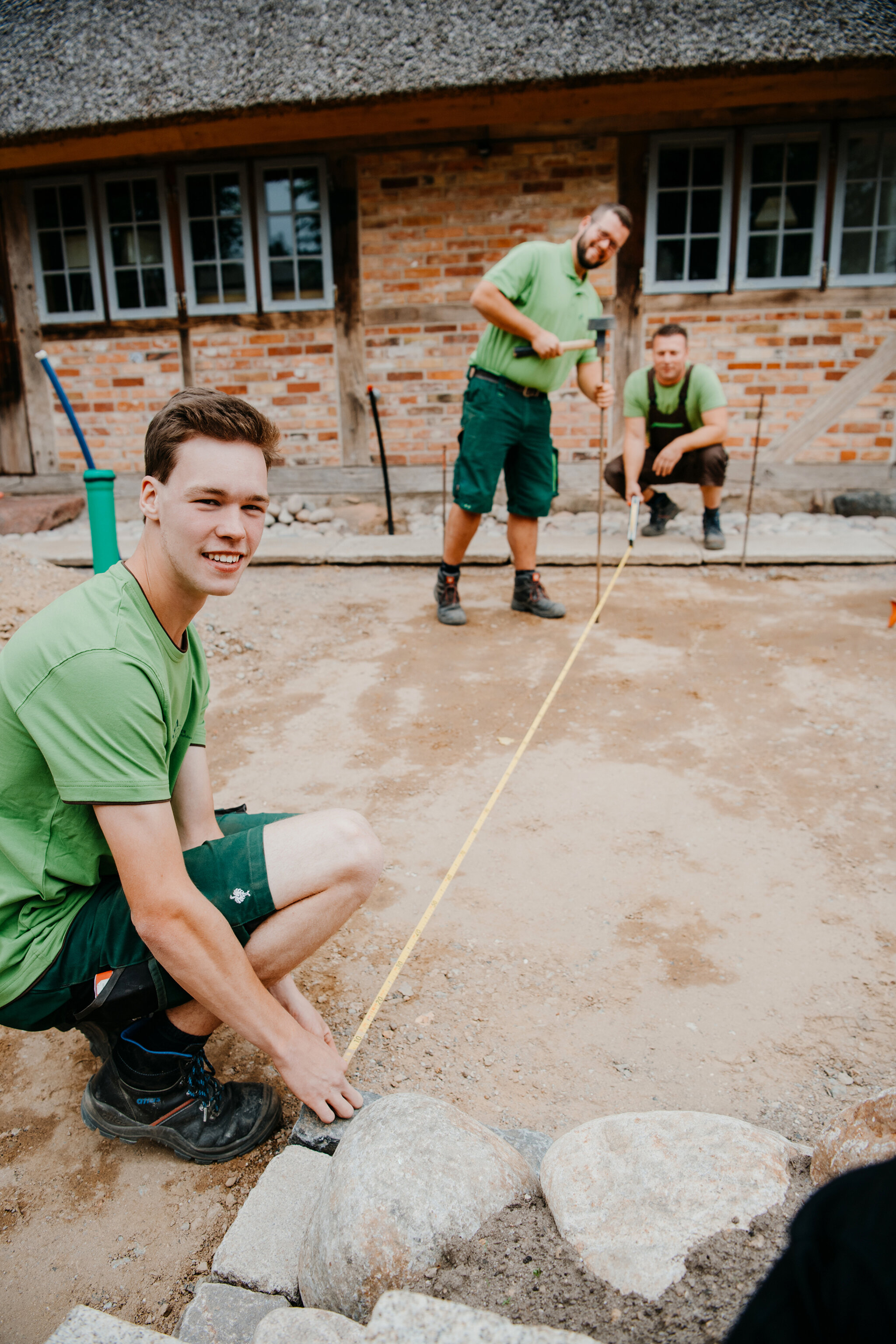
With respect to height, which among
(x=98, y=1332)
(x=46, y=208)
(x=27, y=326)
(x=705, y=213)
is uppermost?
(x=46, y=208)

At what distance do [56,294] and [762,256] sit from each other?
5988 millimetres

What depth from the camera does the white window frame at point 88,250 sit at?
776cm

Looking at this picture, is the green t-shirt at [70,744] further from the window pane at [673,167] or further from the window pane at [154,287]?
the window pane at [154,287]

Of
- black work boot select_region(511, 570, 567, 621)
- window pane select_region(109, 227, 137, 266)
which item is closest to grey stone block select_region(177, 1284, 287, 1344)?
black work boot select_region(511, 570, 567, 621)

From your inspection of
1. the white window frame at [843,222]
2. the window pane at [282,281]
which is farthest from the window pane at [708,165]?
the window pane at [282,281]

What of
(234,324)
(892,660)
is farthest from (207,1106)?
(234,324)

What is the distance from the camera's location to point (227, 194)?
7.64m

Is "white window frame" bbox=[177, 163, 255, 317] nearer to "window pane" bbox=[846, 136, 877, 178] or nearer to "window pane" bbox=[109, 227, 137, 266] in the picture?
"window pane" bbox=[109, 227, 137, 266]

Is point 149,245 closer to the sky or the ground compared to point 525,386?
closer to the sky

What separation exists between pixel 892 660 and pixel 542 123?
507 centimetres

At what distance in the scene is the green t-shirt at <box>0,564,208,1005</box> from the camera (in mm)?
1464

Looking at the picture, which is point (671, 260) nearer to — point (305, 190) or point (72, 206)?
point (305, 190)

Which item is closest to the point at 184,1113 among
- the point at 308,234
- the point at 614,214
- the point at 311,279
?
the point at 614,214

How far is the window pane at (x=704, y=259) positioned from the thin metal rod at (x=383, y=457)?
2666 millimetres
